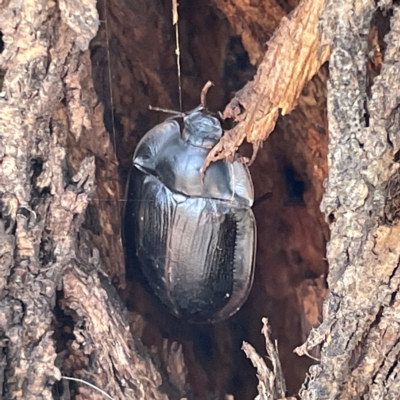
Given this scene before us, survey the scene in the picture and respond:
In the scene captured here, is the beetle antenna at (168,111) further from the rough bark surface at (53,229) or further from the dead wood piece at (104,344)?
the dead wood piece at (104,344)

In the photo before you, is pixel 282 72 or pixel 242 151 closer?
pixel 282 72

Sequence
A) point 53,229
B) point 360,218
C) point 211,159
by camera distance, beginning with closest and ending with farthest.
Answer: point 360,218 → point 53,229 → point 211,159

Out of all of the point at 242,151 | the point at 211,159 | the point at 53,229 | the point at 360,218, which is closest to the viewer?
the point at 360,218

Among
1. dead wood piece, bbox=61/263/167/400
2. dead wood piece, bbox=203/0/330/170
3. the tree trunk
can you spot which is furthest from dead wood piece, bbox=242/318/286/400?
dead wood piece, bbox=203/0/330/170

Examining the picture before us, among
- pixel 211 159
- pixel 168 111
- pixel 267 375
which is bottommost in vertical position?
pixel 267 375

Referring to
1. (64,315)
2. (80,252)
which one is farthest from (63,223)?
(64,315)

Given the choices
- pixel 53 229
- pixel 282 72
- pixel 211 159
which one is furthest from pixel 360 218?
pixel 53 229

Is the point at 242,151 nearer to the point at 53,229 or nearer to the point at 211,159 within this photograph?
the point at 211,159

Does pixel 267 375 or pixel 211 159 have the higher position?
pixel 211 159
